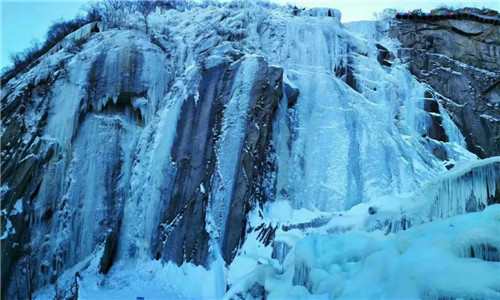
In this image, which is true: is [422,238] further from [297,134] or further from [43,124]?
[43,124]

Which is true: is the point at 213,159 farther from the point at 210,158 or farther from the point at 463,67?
the point at 463,67

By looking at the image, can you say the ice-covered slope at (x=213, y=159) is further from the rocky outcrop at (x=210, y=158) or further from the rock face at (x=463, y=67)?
the rock face at (x=463, y=67)

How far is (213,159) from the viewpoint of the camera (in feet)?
54.6

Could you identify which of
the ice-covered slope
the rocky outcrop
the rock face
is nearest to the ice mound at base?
the ice-covered slope

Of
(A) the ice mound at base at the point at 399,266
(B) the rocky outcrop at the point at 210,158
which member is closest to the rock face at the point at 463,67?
(B) the rocky outcrop at the point at 210,158

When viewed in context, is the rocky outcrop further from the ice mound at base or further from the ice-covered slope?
the ice mound at base

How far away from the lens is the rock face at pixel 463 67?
21156 mm

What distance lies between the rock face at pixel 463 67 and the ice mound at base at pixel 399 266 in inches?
457

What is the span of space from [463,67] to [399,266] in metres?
17.2

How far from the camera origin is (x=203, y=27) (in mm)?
22094

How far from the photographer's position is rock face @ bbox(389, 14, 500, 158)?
69.4ft

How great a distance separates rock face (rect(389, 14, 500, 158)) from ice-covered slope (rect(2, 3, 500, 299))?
1099mm

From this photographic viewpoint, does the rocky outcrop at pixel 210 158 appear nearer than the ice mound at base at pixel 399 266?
No

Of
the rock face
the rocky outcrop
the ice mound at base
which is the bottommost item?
the ice mound at base
